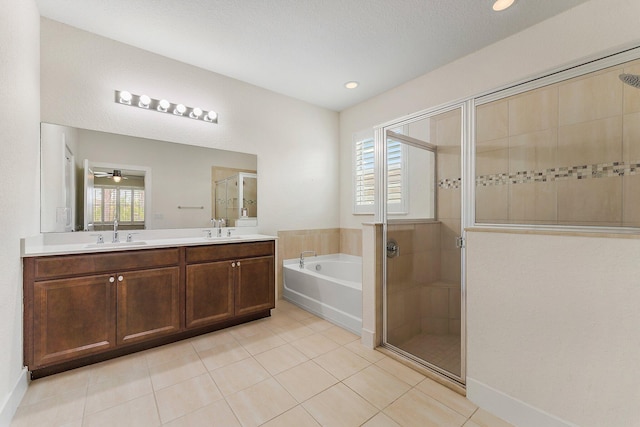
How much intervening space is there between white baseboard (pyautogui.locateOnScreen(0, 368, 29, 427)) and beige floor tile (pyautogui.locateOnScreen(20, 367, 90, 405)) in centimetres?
4

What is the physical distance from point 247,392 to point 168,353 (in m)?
0.89

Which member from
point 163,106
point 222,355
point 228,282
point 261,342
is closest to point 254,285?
point 228,282

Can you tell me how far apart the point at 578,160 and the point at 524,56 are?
116cm

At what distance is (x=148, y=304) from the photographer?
2.13 m

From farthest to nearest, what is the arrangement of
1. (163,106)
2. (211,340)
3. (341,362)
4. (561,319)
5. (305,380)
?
(163,106) < (211,340) < (341,362) < (305,380) < (561,319)

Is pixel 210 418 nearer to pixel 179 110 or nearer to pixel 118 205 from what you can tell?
pixel 118 205

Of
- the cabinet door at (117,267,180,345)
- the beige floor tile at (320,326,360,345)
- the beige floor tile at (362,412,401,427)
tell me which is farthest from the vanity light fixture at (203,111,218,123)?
the beige floor tile at (362,412,401,427)

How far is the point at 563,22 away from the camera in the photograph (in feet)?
6.66

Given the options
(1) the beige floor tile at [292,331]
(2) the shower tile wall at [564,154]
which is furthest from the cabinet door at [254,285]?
(2) the shower tile wall at [564,154]

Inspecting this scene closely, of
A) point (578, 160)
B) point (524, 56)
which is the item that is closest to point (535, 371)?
point (578, 160)

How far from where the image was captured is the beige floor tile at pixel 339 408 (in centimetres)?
145

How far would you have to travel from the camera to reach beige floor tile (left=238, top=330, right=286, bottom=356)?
2.21 meters

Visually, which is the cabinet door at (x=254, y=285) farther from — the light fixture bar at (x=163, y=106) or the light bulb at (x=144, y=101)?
the light bulb at (x=144, y=101)

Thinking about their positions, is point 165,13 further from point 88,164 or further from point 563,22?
point 563,22
